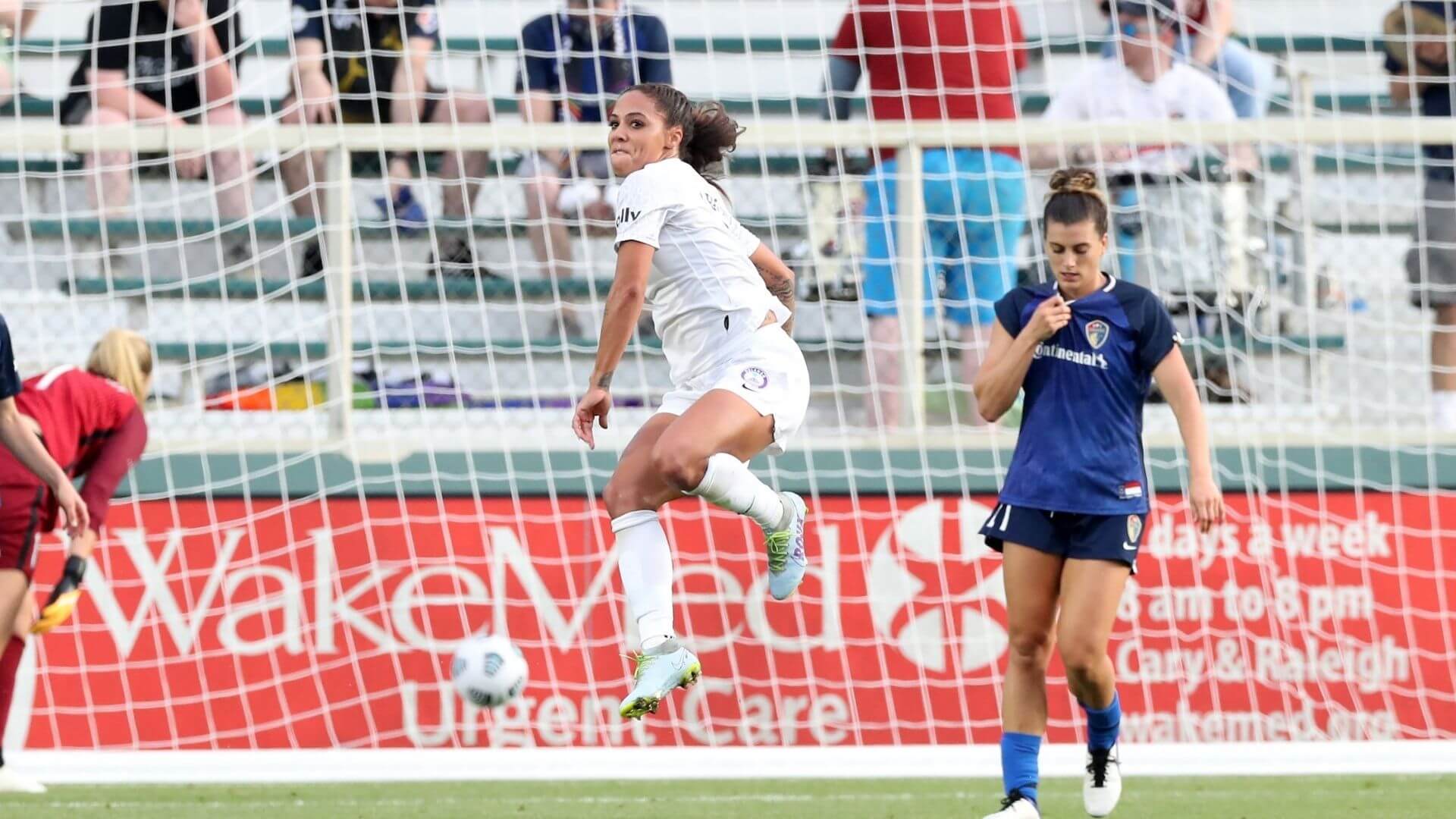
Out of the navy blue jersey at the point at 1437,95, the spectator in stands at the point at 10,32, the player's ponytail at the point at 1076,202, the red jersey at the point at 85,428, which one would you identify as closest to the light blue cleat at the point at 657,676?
the player's ponytail at the point at 1076,202

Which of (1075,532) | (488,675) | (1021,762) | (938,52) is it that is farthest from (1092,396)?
(938,52)

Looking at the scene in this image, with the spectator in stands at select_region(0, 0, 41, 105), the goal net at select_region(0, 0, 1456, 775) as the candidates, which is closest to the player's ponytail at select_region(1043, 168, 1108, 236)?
the goal net at select_region(0, 0, 1456, 775)

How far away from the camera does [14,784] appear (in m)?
7.52

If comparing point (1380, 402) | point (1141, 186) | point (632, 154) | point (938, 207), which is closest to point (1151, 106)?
point (1141, 186)

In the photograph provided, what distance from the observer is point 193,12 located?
9.92 m

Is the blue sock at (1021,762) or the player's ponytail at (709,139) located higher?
the player's ponytail at (709,139)

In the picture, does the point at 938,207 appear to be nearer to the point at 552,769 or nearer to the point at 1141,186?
the point at 1141,186

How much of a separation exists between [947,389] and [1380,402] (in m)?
2.33

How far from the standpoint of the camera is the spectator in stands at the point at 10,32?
398 inches

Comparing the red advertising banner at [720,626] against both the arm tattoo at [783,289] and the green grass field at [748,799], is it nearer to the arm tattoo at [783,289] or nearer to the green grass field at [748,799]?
the green grass field at [748,799]

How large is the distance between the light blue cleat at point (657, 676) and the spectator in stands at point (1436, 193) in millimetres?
5579

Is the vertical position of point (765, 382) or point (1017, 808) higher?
point (765, 382)

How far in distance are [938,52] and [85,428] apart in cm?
436

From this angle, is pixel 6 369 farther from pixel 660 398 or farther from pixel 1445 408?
pixel 1445 408
